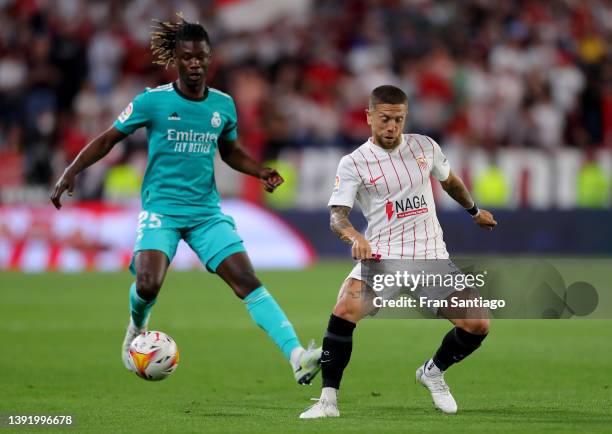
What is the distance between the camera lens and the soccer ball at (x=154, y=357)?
7.42 meters

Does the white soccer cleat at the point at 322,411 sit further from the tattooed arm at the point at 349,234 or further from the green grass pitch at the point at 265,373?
the tattooed arm at the point at 349,234

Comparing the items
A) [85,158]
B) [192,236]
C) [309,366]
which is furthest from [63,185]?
[309,366]

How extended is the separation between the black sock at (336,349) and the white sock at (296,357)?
403 mm

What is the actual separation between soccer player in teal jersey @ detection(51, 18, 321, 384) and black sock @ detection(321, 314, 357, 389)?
2.19 ft

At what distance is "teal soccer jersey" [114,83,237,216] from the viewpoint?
775 centimetres

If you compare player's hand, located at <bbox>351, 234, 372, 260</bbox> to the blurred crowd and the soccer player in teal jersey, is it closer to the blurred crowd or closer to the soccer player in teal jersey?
the soccer player in teal jersey

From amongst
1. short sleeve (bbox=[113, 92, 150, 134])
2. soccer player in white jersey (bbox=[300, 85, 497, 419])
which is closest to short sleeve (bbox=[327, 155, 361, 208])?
soccer player in white jersey (bbox=[300, 85, 497, 419])

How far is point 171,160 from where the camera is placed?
7.80 meters

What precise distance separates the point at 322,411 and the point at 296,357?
0.61 metres

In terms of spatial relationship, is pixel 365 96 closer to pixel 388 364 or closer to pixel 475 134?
pixel 475 134

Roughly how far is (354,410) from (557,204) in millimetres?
12792

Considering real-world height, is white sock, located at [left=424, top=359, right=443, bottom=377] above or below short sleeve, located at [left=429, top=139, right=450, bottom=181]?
below

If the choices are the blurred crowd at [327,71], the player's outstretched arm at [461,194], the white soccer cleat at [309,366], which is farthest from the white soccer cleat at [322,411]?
the blurred crowd at [327,71]

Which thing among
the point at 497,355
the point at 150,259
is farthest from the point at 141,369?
the point at 497,355
